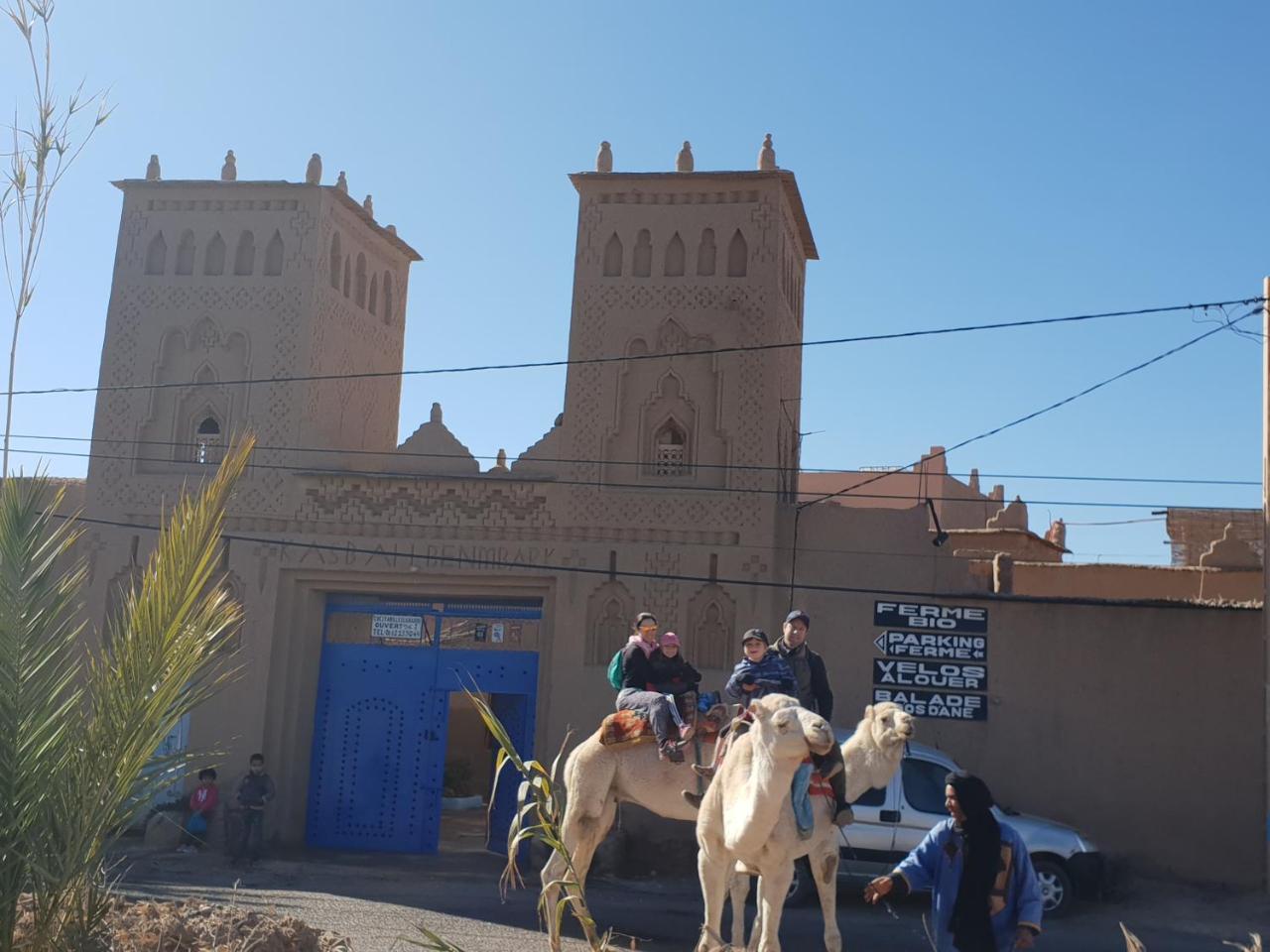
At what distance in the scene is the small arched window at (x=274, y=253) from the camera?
19.2 m

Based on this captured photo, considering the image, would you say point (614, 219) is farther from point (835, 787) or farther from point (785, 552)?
point (835, 787)

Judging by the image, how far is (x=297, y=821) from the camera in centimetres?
1806

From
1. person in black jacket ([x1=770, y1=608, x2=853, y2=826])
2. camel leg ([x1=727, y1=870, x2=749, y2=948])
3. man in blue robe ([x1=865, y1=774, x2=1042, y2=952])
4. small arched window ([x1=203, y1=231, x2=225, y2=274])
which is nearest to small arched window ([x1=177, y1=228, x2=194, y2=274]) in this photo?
small arched window ([x1=203, y1=231, x2=225, y2=274])

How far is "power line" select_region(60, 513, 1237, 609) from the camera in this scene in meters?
16.5

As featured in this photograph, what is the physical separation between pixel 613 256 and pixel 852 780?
10.7 m

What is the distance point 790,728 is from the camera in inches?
279

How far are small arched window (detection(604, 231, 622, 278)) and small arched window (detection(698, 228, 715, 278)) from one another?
1086 millimetres

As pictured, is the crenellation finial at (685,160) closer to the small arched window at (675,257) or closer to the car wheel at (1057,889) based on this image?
the small arched window at (675,257)

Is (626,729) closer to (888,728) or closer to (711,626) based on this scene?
(888,728)

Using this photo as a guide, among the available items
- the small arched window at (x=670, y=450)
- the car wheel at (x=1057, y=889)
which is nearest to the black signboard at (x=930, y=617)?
the small arched window at (x=670, y=450)

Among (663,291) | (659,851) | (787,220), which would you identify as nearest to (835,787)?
(659,851)

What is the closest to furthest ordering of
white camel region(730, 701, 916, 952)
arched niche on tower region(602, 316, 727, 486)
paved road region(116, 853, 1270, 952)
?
white camel region(730, 701, 916, 952) → paved road region(116, 853, 1270, 952) → arched niche on tower region(602, 316, 727, 486)

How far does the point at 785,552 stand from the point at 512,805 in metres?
4.81

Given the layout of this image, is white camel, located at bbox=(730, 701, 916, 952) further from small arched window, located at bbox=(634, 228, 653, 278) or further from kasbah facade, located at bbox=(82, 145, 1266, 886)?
small arched window, located at bbox=(634, 228, 653, 278)
